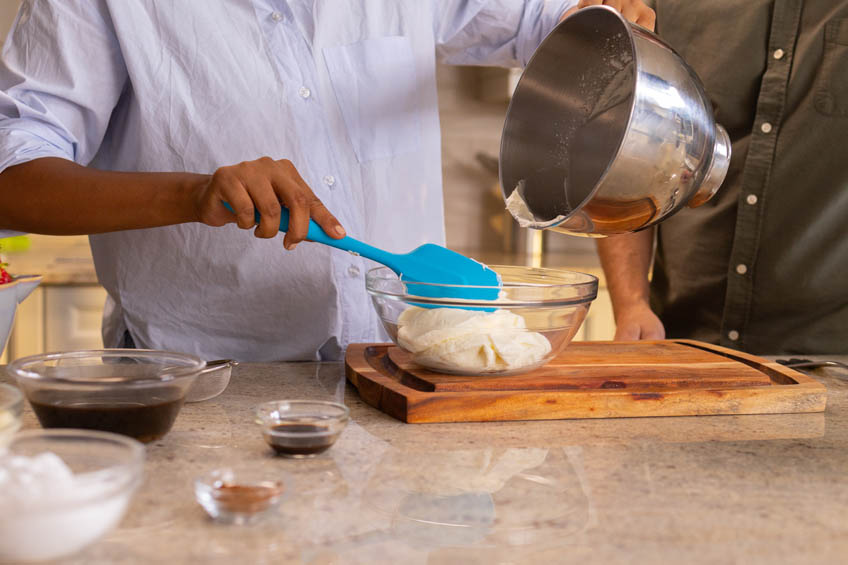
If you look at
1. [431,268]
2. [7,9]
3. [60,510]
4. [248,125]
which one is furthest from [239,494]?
[7,9]

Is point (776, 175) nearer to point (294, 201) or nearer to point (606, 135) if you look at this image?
point (606, 135)

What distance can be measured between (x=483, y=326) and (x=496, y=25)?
0.71 metres

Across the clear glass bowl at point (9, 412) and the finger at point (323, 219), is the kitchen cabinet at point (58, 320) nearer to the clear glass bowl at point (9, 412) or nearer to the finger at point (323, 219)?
the finger at point (323, 219)

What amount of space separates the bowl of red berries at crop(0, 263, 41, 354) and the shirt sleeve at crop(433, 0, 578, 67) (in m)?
0.83

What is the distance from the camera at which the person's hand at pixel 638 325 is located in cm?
154

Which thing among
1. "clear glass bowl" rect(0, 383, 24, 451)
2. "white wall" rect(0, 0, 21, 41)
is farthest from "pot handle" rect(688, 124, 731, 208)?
"white wall" rect(0, 0, 21, 41)

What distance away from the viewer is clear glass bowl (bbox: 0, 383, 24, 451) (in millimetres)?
650

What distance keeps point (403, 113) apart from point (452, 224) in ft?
5.17

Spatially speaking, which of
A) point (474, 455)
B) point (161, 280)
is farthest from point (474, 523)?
point (161, 280)

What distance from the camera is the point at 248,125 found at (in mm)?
1250

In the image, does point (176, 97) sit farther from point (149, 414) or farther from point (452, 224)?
point (452, 224)

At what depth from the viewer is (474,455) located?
807 mm

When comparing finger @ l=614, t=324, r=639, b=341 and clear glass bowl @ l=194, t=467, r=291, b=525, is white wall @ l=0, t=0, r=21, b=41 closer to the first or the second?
finger @ l=614, t=324, r=639, b=341

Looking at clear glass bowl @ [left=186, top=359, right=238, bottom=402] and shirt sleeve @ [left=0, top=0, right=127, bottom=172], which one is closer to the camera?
clear glass bowl @ [left=186, top=359, right=238, bottom=402]
